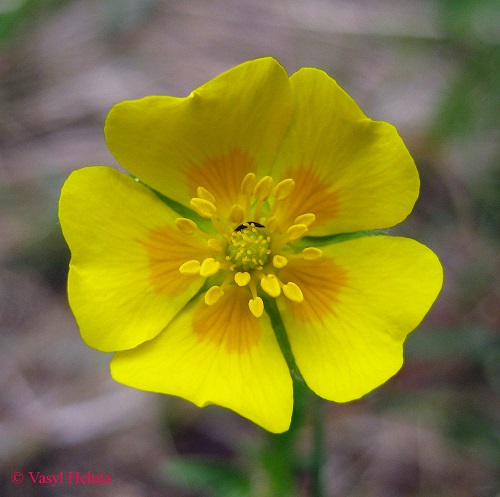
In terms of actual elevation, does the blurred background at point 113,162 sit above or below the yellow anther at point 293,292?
below

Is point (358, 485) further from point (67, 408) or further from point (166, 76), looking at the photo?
point (166, 76)

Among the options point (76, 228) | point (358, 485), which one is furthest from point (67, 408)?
point (76, 228)

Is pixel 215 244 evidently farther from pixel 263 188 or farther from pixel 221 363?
pixel 221 363

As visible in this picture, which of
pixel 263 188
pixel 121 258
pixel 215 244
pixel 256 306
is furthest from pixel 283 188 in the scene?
pixel 121 258

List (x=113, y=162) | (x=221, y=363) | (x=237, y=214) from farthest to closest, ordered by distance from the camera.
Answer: (x=113, y=162) → (x=237, y=214) → (x=221, y=363)

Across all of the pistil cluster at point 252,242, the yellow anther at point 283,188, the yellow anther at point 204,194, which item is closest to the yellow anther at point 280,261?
the pistil cluster at point 252,242

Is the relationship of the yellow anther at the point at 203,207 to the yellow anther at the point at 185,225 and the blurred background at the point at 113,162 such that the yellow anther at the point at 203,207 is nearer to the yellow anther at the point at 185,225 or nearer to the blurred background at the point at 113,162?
the yellow anther at the point at 185,225
